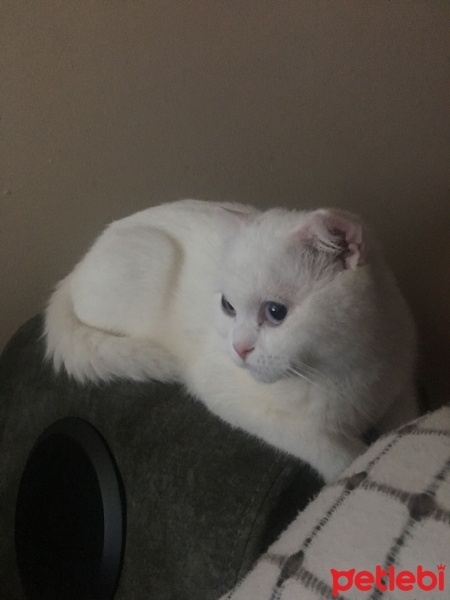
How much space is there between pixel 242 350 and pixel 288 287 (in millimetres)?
90

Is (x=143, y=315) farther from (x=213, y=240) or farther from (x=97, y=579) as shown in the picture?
(x=97, y=579)

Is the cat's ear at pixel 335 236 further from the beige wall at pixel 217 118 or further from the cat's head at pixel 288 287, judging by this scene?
the beige wall at pixel 217 118

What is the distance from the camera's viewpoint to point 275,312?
24.2 inches

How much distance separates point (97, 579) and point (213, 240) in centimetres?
52

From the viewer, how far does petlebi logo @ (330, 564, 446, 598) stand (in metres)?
0.42

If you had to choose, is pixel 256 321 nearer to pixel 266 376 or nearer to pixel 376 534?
pixel 266 376

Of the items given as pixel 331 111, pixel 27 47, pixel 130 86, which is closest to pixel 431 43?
pixel 331 111

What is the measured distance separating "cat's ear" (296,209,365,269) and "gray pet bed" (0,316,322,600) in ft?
0.88

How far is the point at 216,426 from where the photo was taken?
2.46ft

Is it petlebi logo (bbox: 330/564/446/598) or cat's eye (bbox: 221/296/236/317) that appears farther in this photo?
cat's eye (bbox: 221/296/236/317)

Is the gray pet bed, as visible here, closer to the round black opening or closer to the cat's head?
the round black opening

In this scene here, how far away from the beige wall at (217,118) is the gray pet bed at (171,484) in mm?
364

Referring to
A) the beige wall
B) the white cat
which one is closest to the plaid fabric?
the white cat

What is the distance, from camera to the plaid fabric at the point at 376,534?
44 centimetres
